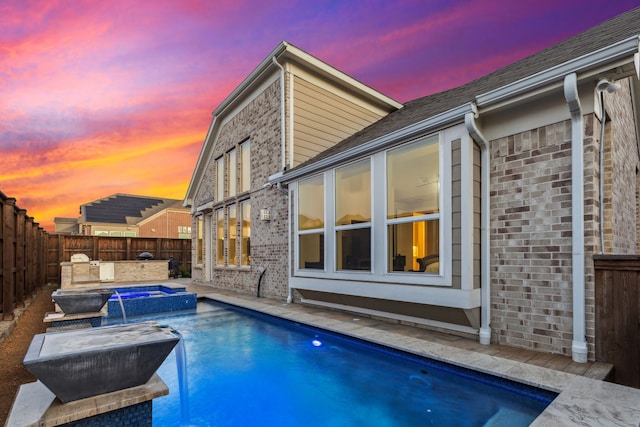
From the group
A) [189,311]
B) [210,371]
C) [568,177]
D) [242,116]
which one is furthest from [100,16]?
[568,177]

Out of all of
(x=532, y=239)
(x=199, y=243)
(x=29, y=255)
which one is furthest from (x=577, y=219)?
(x=199, y=243)

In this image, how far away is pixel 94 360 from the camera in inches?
78.7

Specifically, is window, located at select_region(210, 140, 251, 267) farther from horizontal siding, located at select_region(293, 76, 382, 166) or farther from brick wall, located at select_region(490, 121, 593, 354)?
brick wall, located at select_region(490, 121, 593, 354)

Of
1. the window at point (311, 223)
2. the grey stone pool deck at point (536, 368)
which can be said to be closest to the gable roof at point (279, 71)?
the window at point (311, 223)

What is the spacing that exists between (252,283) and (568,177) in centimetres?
836

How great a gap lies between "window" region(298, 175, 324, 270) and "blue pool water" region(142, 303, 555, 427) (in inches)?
83.3

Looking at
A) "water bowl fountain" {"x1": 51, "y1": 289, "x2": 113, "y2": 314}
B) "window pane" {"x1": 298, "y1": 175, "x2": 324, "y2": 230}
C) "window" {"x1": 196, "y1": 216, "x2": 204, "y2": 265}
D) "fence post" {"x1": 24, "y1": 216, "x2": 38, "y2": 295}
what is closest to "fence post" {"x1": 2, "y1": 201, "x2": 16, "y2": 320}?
"water bowl fountain" {"x1": 51, "y1": 289, "x2": 113, "y2": 314}

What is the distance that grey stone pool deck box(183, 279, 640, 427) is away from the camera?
8.04 feet

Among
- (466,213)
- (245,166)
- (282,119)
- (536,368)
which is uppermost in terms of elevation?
(282,119)

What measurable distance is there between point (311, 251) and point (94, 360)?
559cm

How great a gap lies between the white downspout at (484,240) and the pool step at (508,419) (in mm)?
1525

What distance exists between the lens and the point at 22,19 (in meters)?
7.59

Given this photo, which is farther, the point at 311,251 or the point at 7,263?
the point at 311,251

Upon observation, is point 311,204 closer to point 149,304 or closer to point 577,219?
point 149,304
